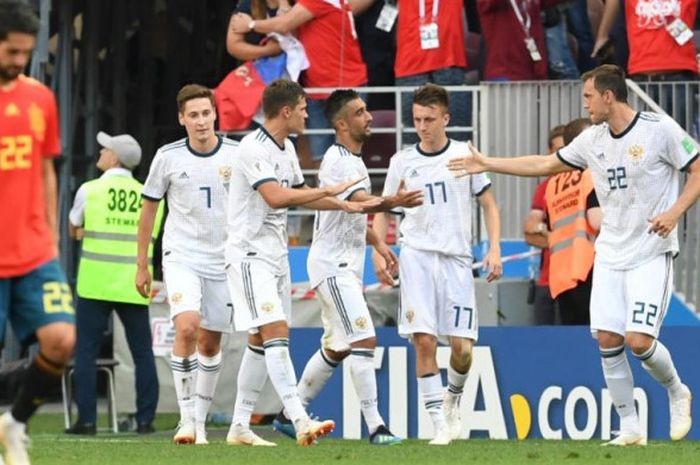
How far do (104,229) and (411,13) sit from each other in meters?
3.19

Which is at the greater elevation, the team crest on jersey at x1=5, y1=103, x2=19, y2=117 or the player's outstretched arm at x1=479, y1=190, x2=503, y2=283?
the team crest on jersey at x1=5, y1=103, x2=19, y2=117

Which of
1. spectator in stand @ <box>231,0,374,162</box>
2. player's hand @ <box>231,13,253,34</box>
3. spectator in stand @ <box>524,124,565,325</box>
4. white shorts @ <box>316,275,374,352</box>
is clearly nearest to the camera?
white shorts @ <box>316,275,374,352</box>

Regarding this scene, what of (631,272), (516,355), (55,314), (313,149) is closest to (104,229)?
(313,149)

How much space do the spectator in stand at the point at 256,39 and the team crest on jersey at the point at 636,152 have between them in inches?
225

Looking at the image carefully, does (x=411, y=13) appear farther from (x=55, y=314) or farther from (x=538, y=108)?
(x=55, y=314)

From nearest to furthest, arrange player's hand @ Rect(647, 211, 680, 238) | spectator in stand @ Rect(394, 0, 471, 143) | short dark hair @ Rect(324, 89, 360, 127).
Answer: player's hand @ Rect(647, 211, 680, 238), short dark hair @ Rect(324, 89, 360, 127), spectator in stand @ Rect(394, 0, 471, 143)

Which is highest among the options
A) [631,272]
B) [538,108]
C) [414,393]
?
[538,108]

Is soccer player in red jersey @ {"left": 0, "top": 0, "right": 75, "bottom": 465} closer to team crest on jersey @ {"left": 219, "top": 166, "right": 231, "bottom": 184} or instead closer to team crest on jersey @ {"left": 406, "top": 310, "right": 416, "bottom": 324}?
team crest on jersey @ {"left": 219, "top": 166, "right": 231, "bottom": 184}

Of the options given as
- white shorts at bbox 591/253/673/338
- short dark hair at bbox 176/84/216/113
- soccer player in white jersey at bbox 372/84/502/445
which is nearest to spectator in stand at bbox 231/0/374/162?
short dark hair at bbox 176/84/216/113

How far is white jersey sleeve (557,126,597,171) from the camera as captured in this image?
1270 cm

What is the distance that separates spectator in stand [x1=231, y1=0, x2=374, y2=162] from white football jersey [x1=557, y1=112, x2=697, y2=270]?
5281mm

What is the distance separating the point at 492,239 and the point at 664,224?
1573mm

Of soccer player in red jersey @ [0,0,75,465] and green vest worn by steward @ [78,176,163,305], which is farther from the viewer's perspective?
green vest worn by steward @ [78,176,163,305]

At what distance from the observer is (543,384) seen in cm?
1512
